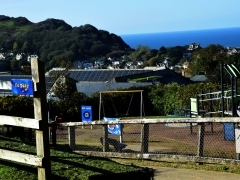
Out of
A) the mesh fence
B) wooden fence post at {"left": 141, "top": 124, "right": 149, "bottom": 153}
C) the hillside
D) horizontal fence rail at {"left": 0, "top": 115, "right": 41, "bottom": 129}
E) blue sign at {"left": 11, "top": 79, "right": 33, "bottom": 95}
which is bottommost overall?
the mesh fence

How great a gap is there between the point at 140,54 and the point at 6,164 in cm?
14698

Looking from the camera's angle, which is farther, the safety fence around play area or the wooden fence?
the safety fence around play area

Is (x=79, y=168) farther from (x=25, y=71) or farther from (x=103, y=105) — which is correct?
(x=25, y=71)

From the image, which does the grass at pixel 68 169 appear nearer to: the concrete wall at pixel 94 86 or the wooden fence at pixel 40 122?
the wooden fence at pixel 40 122

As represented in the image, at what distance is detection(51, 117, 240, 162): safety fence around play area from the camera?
37.2 feet

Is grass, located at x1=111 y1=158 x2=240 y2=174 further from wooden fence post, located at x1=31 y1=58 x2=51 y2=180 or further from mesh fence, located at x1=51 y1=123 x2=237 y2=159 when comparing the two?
wooden fence post, located at x1=31 y1=58 x2=51 y2=180

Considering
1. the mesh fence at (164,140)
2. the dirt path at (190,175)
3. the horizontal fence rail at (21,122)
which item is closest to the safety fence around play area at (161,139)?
the mesh fence at (164,140)

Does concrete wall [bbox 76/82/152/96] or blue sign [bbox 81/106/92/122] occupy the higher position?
concrete wall [bbox 76/82/152/96]

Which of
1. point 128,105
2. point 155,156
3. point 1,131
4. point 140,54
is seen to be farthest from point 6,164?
point 140,54

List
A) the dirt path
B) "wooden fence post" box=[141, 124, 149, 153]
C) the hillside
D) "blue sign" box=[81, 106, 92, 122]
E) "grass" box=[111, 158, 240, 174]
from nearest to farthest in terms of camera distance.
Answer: the dirt path → "grass" box=[111, 158, 240, 174] → "wooden fence post" box=[141, 124, 149, 153] → "blue sign" box=[81, 106, 92, 122] → the hillside

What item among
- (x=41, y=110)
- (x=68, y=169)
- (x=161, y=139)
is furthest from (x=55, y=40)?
(x=41, y=110)

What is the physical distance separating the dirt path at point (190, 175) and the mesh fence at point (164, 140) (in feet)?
3.51

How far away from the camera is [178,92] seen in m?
30.7

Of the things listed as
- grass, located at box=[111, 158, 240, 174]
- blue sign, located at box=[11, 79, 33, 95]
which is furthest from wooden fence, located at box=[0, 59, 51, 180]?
grass, located at box=[111, 158, 240, 174]
